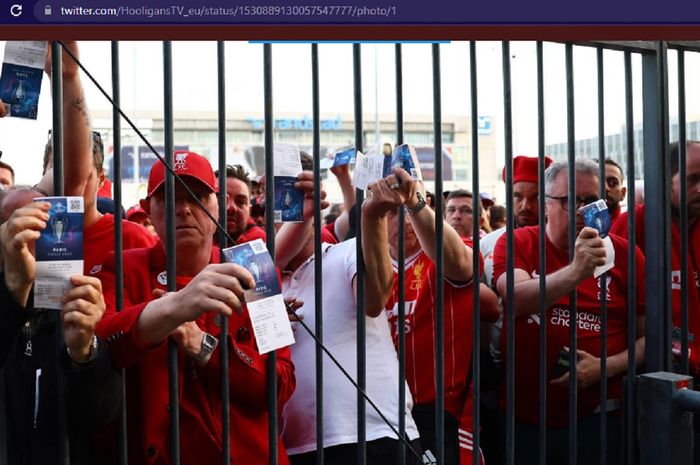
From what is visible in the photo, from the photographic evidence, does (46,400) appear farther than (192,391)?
No

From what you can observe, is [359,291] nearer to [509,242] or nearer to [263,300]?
[263,300]

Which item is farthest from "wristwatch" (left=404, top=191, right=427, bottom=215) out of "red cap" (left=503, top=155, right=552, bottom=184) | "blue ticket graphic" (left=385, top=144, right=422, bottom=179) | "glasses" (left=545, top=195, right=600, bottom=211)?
"red cap" (left=503, top=155, right=552, bottom=184)

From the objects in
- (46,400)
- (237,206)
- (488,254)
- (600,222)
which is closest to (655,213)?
(600,222)

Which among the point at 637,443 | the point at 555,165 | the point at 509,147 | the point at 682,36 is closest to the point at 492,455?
the point at 637,443

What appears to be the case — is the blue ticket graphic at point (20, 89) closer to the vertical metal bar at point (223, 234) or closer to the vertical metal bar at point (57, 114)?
the vertical metal bar at point (57, 114)

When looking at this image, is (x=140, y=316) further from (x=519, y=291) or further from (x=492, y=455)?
(x=492, y=455)

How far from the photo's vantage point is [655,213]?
264 cm

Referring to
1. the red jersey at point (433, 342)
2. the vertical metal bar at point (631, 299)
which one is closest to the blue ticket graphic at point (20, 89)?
the red jersey at point (433, 342)

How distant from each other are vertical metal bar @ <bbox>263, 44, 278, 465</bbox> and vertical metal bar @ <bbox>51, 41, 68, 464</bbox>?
0.49 m

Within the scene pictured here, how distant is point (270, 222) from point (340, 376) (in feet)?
2.21

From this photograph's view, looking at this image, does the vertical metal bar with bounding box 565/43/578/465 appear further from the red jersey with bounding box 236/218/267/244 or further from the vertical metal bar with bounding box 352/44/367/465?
the red jersey with bounding box 236/218/267/244

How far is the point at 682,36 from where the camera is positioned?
1878 millimetres

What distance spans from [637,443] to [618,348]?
373mm

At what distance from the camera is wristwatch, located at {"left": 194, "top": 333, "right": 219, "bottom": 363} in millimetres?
1992
